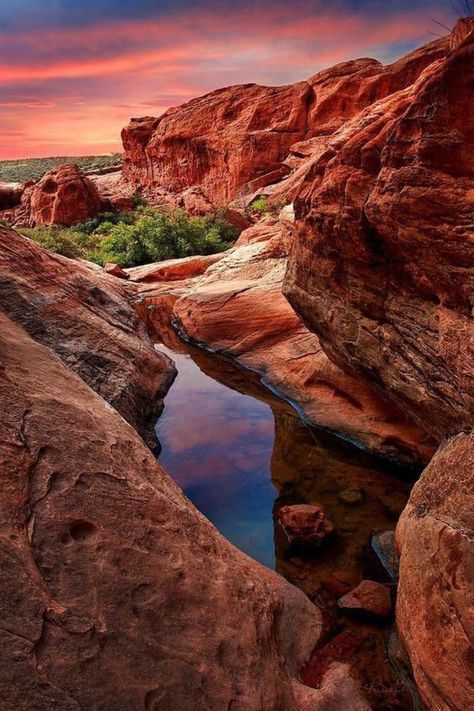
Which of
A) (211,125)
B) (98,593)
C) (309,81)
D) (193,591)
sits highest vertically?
(309,81)

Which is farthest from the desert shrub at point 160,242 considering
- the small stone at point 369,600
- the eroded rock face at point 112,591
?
the small stone at point 369,600

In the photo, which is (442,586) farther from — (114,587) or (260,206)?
(260,206)

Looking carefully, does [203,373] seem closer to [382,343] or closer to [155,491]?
[382,343]

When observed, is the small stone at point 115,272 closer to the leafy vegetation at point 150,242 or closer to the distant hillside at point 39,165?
the leafy vegetation at point 150,242

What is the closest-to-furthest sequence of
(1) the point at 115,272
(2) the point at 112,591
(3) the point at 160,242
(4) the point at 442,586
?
(2) the point at 112,591 → (4) the point at 442,586 → (1) the point at 115,272 → (3) the point at 160,242

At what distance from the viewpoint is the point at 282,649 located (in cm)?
433

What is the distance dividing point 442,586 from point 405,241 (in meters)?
3.29

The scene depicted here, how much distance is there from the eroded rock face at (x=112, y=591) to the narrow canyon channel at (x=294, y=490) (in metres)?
0.65

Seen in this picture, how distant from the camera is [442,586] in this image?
3.94 meters

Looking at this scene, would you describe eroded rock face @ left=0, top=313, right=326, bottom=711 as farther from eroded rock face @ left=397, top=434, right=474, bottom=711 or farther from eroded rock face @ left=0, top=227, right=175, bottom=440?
eroded rock face @ left=0, top=227, right=175, bottom=440

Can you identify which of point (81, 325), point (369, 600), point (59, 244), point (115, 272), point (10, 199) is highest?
point (81, 325)

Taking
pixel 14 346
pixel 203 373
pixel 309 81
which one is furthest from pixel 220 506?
pixel 309 81

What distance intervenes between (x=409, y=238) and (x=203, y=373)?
7234 millimetres

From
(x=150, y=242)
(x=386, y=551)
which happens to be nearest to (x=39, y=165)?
(x=150, y=242)
